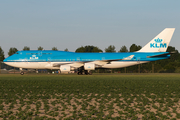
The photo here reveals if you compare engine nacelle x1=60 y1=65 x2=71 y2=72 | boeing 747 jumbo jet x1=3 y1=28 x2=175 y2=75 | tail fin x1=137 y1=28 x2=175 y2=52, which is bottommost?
engine nacelle x1=60 y1=65 x2=71 y2=72

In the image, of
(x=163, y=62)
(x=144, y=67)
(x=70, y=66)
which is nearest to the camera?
(x=70, y=66)

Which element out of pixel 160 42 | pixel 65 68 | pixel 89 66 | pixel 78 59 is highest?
pixel 160 42

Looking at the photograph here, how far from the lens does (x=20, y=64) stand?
44688mm

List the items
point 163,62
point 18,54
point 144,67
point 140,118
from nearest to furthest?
1. point 140,118
2. point 18,54
3. point 144,67
4. point 163,62

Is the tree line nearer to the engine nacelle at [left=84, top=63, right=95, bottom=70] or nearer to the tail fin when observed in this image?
the tail fin

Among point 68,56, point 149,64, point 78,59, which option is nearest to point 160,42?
point 78,59

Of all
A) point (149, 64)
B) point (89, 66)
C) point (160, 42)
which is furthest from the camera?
point (149, 64)

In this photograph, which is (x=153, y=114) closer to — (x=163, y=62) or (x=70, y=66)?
(x=70, y=66)

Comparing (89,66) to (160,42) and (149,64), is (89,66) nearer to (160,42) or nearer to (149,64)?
(160,42)

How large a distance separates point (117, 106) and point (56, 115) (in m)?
3.27

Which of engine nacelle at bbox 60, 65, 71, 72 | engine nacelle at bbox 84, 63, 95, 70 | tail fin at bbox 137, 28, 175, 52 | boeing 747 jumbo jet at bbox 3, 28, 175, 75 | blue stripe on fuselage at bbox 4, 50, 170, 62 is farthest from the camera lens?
tail fin at bbox 137, 28, 175, 52

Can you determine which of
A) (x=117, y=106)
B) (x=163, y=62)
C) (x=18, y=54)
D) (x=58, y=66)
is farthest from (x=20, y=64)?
(x=163, y=62)

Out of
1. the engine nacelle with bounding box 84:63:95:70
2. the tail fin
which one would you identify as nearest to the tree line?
the tail fin

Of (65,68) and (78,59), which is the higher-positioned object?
(78,59)
